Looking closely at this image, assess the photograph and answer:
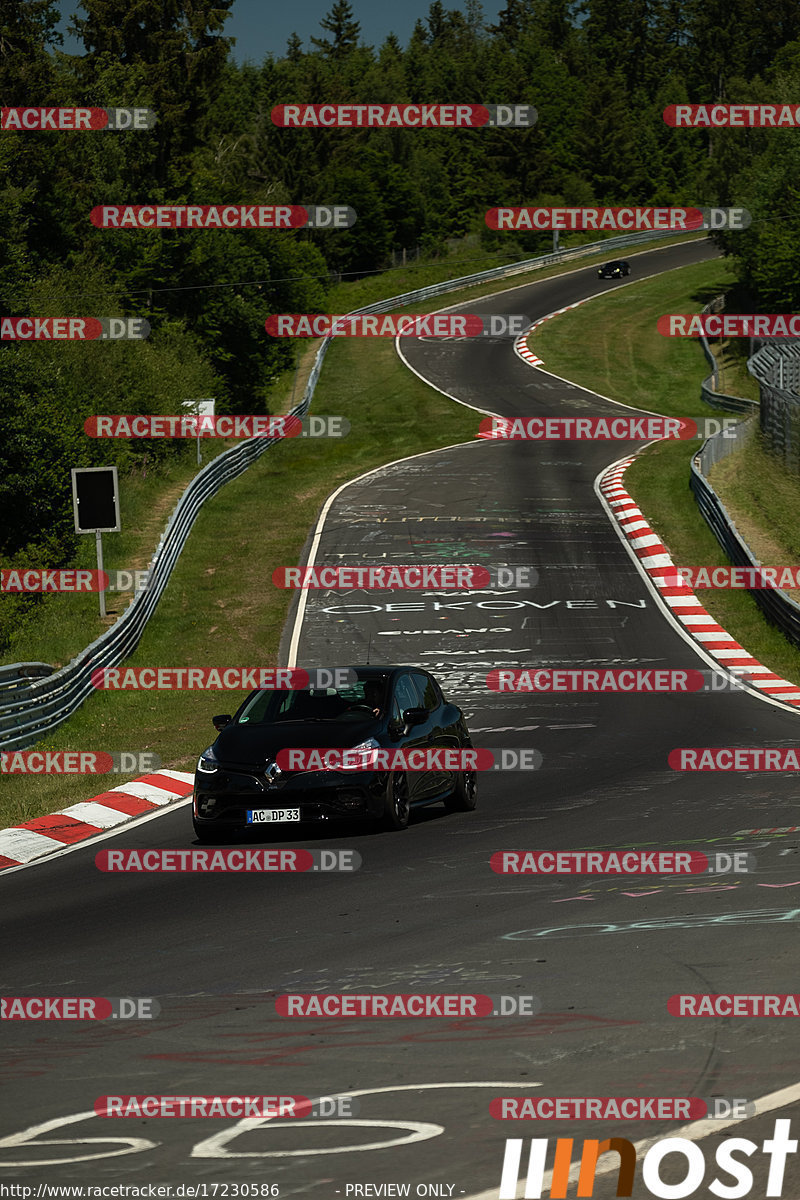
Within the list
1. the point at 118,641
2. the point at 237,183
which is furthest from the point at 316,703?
the point at 237,183

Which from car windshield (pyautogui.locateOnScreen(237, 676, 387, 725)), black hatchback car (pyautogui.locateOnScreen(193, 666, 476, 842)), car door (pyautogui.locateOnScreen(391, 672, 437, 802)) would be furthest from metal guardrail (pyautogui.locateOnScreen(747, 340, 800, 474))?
car windshield (pyautogui.locateOnScreen(237, 676, 387, 725))

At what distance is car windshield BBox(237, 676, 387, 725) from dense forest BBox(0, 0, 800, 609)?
22476 millimetres

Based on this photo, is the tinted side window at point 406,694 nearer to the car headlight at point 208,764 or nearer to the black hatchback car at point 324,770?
the black hatchback car at point 324,770

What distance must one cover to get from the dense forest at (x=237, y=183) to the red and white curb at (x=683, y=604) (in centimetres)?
1455

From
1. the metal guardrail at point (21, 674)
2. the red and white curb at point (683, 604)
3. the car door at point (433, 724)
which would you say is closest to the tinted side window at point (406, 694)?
the car door at point (433, 724)

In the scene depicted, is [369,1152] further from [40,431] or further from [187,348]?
[187,348]

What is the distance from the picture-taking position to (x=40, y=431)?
3716cm

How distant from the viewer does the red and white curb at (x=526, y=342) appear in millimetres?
67875

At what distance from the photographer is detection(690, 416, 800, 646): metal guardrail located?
2680cm

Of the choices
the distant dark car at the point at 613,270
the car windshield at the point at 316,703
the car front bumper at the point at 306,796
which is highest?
the distant dark car at the point at 613,270

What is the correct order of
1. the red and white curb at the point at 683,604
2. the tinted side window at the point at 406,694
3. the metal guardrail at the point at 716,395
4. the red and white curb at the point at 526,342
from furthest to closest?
the red and white curb at the point at 526,342, the metal guardrail at the point at 716,395, the red and white curb at the point at 683,604, the tinted side window at the point at 406,694

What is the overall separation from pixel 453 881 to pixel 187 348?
165 ft

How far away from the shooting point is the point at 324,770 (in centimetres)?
1266

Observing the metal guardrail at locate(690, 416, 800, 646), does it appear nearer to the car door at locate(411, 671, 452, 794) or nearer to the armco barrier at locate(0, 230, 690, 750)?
the armco barrier at locate(0, 230, 690, 750)
